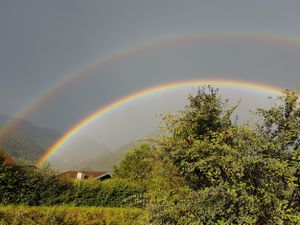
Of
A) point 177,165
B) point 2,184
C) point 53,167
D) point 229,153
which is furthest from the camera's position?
point 53,167

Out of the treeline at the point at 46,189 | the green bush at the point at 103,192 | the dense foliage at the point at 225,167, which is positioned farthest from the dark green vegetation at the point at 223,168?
the green bush at the point at 103,192

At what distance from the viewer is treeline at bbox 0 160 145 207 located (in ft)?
93.3

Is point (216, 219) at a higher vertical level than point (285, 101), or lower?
lower

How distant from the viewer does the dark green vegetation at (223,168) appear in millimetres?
12711

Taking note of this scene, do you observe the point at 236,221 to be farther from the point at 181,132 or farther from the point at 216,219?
the point at 181,132

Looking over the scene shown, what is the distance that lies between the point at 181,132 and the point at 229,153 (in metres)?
2.33

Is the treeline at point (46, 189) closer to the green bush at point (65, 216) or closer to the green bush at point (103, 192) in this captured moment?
the green bush at point (103, 192)

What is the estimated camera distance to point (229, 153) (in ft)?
41.9

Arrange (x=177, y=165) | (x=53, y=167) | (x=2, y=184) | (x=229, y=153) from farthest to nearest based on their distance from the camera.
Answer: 1. (x=53, y=167)
2. (x=2, y=184)
3. (x=177, y=165)
4. (x=229, y=153)

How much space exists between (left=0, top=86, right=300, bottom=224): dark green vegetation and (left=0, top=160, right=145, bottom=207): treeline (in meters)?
12.4

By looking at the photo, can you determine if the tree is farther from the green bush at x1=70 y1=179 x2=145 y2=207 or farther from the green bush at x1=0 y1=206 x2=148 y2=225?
the green bush at x1=70 y1=179 x2=145 y2=207

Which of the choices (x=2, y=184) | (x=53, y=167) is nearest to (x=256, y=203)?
(x=2, y=184)

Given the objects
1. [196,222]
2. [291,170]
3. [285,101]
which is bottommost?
[196,222]

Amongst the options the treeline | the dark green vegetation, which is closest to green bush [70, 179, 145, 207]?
the treeline
